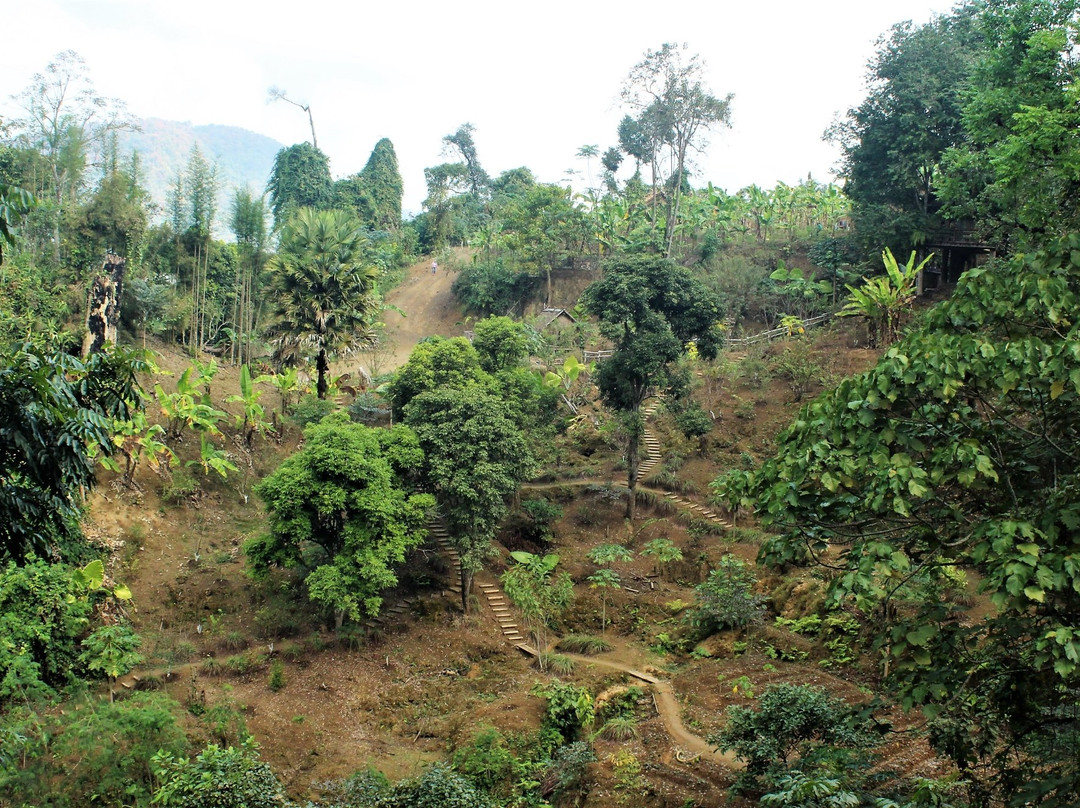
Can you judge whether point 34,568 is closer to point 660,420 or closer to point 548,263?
point 660,420

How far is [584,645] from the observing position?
60.4ft

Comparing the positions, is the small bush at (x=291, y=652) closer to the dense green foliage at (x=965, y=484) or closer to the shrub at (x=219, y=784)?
the shrub at (x=219, y=784)

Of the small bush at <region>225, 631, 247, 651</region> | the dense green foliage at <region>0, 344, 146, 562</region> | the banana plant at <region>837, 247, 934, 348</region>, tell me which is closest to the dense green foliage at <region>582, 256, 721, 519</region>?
the banana plant at <region>837, 247, 934, 348</region>

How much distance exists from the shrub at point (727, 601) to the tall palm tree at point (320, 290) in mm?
11552

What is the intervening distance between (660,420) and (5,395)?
22635 millimetres

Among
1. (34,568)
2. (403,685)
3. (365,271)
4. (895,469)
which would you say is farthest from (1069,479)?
(365,271)

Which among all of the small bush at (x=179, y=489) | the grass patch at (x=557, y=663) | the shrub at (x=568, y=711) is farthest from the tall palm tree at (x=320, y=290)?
the shrub at (x=568, y=711)

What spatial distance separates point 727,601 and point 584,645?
3236 millimetres

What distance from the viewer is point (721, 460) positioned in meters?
25.1

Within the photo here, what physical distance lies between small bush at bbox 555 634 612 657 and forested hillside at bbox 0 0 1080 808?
48 millimetres

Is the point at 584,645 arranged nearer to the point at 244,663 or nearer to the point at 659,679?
the point at 659,679

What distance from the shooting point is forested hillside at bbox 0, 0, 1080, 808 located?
761 centimetres

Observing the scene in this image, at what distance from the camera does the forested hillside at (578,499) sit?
7.61m

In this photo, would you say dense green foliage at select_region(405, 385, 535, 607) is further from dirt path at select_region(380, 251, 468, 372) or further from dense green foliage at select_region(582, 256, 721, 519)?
dirt path at select_region(380, 251, 468, 372)
